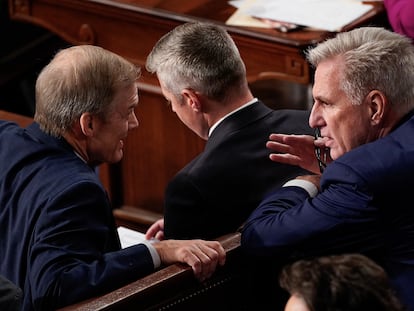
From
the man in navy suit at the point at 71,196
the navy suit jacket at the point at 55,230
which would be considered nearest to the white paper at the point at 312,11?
the man in navy suit at the point at 71,196

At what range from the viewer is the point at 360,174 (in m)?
2.58

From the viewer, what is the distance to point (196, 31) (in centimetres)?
318

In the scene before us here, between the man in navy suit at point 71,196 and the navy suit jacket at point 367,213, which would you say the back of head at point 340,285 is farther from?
the man in navy suit at point 71,196

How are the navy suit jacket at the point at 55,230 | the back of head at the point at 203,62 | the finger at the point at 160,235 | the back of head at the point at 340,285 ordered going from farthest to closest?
the finger at the point at 160,235 < the back of head at the point at 203,62 < the navy suit jacket at the point at 55,230 < the back of head at the point at 340,285

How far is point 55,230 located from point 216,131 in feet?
2.14

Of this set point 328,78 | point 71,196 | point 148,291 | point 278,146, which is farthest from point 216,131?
point 148,291

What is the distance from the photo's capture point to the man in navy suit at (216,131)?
3.01 meters

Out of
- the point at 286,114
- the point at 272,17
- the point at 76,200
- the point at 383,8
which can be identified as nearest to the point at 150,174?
the point at 272,17

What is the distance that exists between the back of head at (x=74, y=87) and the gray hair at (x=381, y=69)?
629 mm

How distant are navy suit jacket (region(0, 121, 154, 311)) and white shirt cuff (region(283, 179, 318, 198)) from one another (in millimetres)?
446

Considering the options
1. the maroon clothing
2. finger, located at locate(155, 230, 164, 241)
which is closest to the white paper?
the maroon clothing

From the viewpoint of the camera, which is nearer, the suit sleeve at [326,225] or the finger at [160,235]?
the suit sleeve at [326,225]

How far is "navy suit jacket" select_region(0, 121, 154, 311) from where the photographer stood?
2631 millimetres

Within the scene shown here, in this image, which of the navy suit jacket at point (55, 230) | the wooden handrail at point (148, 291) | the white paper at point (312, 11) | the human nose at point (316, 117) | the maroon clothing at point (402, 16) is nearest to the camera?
the wooden handrail at point (148, 291)
